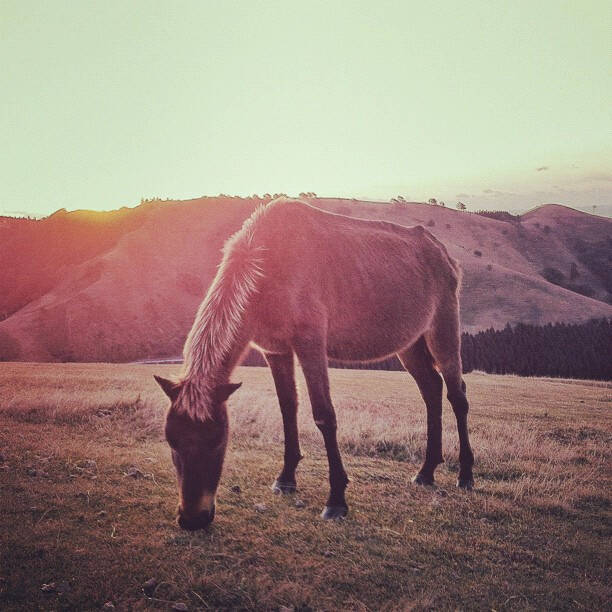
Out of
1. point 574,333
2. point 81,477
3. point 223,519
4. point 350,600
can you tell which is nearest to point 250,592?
point 350,600

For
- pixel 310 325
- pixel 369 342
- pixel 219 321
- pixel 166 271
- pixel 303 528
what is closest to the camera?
pixel 303 528

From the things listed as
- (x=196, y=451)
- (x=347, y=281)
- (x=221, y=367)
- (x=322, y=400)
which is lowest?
(x=196, y=451)

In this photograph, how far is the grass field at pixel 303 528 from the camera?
387 centimetres

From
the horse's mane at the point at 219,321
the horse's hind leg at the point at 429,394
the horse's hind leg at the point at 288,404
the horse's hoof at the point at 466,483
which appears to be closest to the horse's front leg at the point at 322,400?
the horse's hind leg at the point at 288,404

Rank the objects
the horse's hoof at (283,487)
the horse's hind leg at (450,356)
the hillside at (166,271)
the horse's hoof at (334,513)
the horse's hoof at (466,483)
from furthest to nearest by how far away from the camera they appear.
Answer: the hillside at (166,271) < the horse's hind leg at (450,356) < the horse's hoof at (466,483) < the horse's hoof at (283,487) < the horse's hoof at (334,513)

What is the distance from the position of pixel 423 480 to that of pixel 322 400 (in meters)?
2.35

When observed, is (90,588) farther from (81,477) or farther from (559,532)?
(559,532)

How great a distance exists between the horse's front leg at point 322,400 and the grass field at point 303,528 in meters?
0.40

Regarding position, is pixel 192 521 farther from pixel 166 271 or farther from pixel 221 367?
pixel 166 271

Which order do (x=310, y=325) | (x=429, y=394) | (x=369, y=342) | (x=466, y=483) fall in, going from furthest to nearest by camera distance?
(x=429, y=394) → (x=466, y=483) → (x=369, y=342) → (x=310, y=325)

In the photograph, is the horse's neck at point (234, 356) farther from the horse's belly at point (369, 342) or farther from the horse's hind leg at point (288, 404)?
the horse's belly at point (369, 342)

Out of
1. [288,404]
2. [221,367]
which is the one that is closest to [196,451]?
[221,367]

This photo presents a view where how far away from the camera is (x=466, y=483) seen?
7039 millimetres

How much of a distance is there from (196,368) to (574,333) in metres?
47.4
